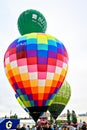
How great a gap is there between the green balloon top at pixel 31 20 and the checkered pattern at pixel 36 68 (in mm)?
2361

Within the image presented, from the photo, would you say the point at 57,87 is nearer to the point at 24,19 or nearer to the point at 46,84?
the point at 46,84

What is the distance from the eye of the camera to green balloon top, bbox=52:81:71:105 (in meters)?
27.3

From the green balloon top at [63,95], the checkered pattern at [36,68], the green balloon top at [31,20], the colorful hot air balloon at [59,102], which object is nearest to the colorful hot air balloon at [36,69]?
the checkered pattern at [36,68]

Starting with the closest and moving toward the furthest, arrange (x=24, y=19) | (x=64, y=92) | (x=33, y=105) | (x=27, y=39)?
(x=33, y=105)
(x=27, y=39)
(x=24, y=19)
(x=64, y=92)

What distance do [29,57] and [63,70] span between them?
252 cm

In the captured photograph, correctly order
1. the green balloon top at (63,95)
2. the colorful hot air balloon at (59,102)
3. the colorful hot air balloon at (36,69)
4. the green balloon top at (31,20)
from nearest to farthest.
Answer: the colorful hot air balloon at (36,69) → the green balloon top at (31,20) → the colorful hot air balloon at (59,102) → the green balloon top at (63,95)

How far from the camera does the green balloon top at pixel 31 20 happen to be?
20828mm

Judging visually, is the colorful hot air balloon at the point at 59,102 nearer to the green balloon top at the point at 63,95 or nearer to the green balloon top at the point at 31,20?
the green balloon top at the point at 63,95

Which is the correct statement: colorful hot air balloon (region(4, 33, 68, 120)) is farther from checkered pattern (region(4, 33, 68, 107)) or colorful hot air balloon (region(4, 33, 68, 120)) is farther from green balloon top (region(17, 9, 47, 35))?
green balloon top (region(17, 9, 47, 35))

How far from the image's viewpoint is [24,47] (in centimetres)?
1802

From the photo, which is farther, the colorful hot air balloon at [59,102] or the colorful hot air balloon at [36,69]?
the colorful hot air balloon at [59,102]

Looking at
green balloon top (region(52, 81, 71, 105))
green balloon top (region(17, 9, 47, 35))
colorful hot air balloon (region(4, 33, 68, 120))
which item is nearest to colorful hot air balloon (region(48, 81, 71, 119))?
green balloon top (region(52, 81, 71, 105))

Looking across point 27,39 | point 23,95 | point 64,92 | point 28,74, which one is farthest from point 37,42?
point 64,92

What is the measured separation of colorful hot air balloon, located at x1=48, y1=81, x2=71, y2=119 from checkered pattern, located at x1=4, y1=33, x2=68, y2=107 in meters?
8.61
